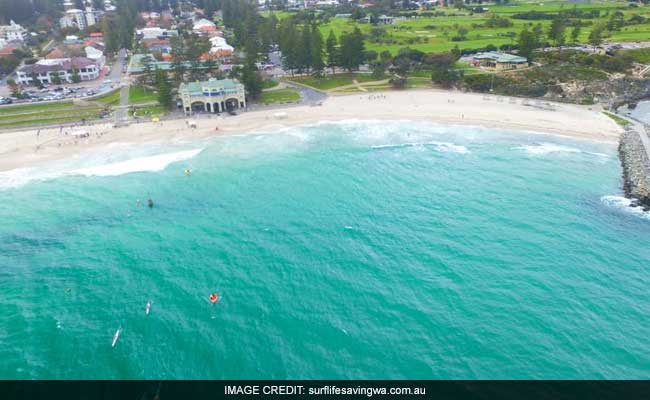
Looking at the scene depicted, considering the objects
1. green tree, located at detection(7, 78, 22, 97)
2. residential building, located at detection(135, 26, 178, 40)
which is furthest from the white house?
residential building, located at detection(135, 26, 178, 40)

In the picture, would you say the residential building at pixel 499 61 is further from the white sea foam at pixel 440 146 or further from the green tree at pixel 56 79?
the green tree at pixel 56 79

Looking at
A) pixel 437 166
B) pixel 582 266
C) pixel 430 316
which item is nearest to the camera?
pixel 430 316

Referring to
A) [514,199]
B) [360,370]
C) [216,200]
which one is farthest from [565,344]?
[216,200]

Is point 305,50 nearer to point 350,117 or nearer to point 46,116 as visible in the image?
point 350,117

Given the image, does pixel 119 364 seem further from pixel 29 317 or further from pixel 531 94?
pixel 531 94

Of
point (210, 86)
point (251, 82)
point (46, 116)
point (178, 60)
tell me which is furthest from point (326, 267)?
point (178, 60)
